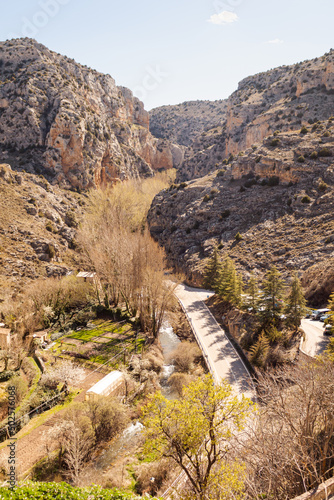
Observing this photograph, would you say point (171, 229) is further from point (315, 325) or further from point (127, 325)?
point (315, 325)

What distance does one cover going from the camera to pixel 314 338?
20375mm

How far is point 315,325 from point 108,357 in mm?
18498

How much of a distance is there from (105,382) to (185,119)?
146 metres

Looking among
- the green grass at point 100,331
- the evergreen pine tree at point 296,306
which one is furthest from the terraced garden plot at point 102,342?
the evergreen pine tree at point 296,306

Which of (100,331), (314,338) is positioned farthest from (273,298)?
(100,331)

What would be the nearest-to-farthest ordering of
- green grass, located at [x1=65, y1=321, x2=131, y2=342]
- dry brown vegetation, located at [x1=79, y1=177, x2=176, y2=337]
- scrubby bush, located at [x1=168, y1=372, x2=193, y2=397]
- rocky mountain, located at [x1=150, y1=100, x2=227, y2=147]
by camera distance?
scrubby bush, located at [x1=168, y1=372, x2=193, y2=397], dry brown vegetation, located at [x1=79, y1=177, x2=176, y2=337], green grass, located at [x1=65, y1=321, x2=131, y2=342], rocky mountain, located at [x1=150, y1=100, x2=227, y2=147]

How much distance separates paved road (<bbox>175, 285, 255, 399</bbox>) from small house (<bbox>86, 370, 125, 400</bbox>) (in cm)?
656

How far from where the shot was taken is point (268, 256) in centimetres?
3816

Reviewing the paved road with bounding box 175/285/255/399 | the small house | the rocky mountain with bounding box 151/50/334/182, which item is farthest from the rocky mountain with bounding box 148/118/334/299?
the small house

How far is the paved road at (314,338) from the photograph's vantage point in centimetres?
1830

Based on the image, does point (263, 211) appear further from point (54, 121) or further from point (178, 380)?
point (54, 121)

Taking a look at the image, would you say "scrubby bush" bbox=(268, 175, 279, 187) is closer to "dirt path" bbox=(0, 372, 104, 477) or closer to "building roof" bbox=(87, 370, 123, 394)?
"building roof" bbox=(87, 370, 123, 394)

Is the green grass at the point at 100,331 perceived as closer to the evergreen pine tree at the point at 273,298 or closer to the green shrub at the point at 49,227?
the evergreen pine tree at the point at 273,298

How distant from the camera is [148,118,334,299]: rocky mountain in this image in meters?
37.4
